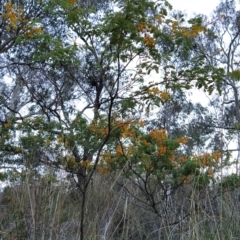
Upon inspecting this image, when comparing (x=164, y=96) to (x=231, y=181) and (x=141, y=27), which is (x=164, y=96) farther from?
(x=231, y=181)

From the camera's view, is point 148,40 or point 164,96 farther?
point 164,96

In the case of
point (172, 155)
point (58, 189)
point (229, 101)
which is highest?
point (229, 101)

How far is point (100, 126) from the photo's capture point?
12.8 ft

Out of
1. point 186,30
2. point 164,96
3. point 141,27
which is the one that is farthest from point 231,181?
point 141,27

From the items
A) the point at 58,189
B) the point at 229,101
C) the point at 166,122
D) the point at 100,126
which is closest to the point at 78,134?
the point at 100,126

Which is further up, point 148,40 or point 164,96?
point 148,40

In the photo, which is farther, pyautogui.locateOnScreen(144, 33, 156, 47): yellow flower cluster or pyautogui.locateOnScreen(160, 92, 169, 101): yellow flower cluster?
pyautogui.locateOnScreen(160, 92, 169, 101): yellow flower cluster

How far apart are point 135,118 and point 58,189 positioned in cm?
75

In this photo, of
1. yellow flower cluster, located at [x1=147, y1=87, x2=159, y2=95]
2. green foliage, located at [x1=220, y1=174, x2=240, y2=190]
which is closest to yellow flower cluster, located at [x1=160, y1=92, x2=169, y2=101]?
yellow flower cluster, located at [x1=147, y1=87, x2=159, y2=95]

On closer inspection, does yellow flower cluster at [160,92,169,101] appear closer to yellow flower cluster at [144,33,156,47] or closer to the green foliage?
yellow flower cluster at [144,33,156,47]

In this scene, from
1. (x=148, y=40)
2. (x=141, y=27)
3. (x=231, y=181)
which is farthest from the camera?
(x=231, y=181)

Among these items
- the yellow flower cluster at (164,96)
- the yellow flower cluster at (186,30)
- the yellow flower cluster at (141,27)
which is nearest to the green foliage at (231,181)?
the yellow flower cluster at (164,96)

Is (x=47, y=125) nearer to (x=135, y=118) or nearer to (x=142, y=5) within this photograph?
(x=135, y=118)

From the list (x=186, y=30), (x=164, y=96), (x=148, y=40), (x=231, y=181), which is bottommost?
(x=231, y=181)
